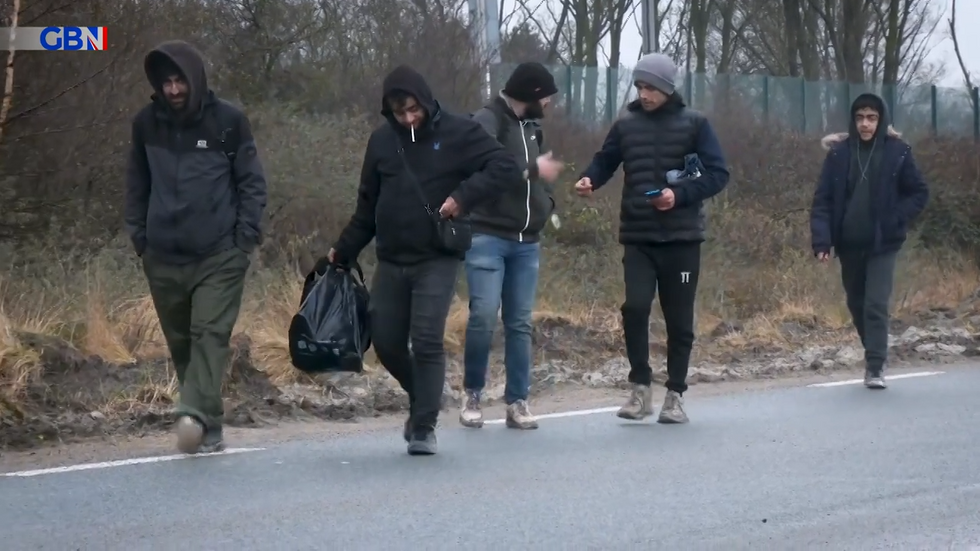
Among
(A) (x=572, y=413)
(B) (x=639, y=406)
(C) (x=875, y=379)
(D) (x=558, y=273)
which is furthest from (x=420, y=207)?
(D) (x=558, y=273)

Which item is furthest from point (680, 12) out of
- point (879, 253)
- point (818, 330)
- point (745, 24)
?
point (879, 253)

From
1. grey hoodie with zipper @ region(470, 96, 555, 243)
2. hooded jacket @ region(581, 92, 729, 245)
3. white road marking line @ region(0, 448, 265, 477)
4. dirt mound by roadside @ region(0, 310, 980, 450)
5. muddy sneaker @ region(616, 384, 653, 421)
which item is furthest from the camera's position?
muddy sneaker @ region(616, 384, 653, 421)

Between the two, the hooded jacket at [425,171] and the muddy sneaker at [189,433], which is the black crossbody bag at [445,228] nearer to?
the hooded jacket at [425,171]

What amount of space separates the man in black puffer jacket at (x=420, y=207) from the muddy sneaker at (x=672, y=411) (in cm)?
173

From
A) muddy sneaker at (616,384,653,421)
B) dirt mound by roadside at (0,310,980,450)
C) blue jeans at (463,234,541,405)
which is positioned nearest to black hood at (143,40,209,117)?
blue jeans at (463,234,541,405)

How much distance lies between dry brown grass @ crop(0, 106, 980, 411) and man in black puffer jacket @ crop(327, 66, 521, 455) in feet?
7.60

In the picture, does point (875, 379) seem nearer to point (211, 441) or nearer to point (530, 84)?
point (530, 84)

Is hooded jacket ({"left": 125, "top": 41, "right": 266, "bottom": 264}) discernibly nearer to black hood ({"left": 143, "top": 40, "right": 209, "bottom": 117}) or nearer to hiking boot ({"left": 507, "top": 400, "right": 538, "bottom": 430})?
black hood ({"left": 143, "top": 40, "right": 209, "bottom": 117})

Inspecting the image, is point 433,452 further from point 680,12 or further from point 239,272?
point 680,12

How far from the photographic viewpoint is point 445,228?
777 centimetres

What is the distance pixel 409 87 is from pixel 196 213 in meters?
1.24

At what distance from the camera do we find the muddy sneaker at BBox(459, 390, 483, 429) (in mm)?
9023

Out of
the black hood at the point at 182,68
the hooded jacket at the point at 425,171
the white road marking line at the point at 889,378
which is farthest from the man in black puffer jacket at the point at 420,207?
the white road marking line at the point at 889,378

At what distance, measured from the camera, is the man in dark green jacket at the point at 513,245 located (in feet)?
28.7
